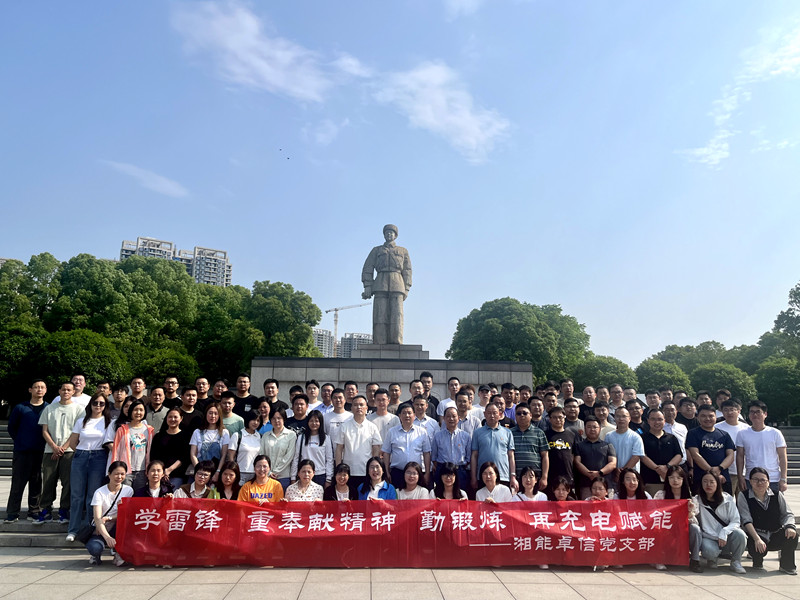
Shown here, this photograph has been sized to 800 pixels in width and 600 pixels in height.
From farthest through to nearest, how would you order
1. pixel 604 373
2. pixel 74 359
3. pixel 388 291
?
pixel 604 373 < pixel 74 359 < pixel 388 291

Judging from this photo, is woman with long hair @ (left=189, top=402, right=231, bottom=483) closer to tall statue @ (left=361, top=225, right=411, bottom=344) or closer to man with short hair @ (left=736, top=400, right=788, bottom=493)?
man with short hair @ (left=736, top=400, right=788, bottom=493)

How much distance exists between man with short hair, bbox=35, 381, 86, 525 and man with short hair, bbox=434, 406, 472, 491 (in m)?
4.24

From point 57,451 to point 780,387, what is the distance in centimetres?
3193

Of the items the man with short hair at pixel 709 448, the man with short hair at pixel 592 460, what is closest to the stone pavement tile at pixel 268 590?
the man with short hair at pixel 592 460

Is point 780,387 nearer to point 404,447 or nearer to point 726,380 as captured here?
point 726,380

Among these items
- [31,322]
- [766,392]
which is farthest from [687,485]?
[31,322]

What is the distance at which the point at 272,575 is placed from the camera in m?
5.00

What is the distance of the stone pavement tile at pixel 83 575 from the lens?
15.8ft

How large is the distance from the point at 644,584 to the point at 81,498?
5708 mm

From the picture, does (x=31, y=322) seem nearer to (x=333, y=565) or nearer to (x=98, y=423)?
(x=98, y=423)

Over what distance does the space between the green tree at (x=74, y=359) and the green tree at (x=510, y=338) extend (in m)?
19.9

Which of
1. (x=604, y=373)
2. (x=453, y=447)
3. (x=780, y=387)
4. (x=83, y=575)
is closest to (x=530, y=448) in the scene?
(x=453, y=447)

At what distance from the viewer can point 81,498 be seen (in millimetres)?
5934

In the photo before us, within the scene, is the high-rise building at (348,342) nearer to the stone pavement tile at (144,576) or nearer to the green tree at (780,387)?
the green tree at (780,387)
